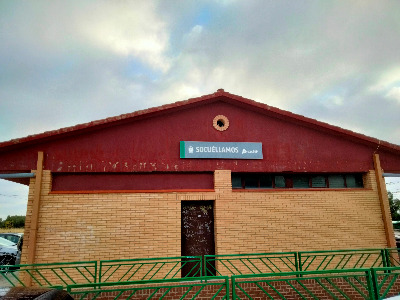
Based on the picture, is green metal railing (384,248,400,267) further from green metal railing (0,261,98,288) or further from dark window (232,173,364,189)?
green metal railing (0,261,98,288)

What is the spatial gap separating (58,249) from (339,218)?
8.70m

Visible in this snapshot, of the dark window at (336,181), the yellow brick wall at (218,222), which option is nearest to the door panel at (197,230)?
the yellow brick wall at (218,222)

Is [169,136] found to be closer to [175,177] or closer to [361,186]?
[175,177]

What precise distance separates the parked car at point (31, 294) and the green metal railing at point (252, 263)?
17.9 ft

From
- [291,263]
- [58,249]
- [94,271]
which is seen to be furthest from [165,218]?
[291,263]

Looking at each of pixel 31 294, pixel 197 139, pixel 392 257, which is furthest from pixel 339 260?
pixel 31 294

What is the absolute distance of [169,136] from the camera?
363 inches

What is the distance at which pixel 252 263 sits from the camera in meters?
8.43

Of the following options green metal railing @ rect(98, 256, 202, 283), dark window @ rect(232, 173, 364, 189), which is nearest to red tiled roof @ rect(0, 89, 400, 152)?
dark window @ rect(232, 173, 364, 189)

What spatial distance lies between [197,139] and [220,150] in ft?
2.74

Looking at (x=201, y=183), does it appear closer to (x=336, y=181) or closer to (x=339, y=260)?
(x=336, y=181)

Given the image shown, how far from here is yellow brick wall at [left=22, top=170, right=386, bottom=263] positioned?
812 centimetres

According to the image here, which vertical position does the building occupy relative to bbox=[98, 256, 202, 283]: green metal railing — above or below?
above

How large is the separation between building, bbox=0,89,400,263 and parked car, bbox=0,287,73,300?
5012mm
